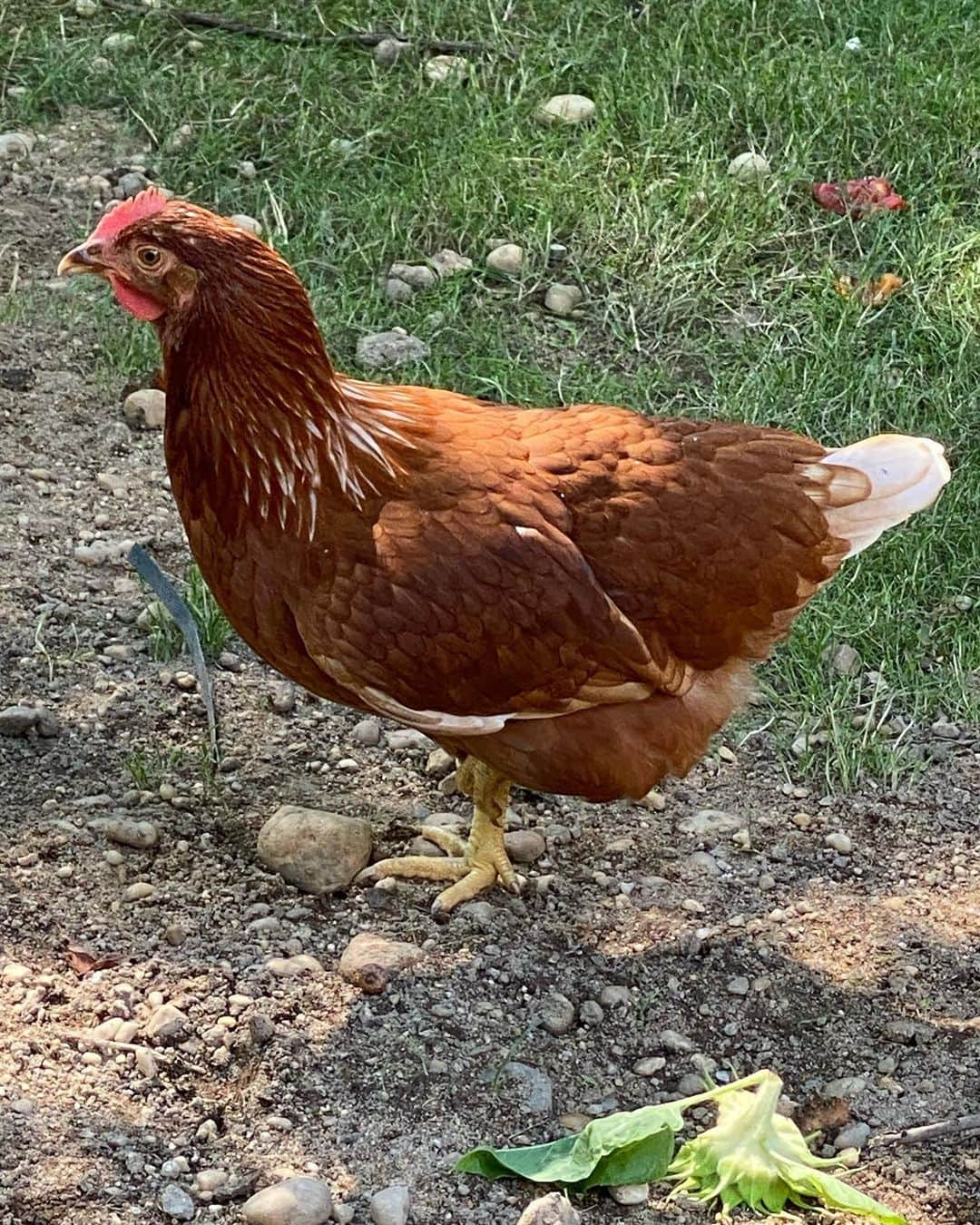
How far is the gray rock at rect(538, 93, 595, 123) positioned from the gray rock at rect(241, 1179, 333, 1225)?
392 cm

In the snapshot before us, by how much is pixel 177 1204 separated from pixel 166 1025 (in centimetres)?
38

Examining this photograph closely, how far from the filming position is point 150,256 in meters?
2.94

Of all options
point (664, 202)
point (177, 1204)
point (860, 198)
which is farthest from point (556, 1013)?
point (860, 198)

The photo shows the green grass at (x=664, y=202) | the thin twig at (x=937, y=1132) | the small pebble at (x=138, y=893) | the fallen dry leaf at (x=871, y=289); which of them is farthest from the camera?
the fallen dry leaf at (x=871, y=289)

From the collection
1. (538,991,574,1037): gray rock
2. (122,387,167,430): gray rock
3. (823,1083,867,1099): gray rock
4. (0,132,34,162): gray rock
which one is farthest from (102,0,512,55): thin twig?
(823,1083,867,1099): gray rock

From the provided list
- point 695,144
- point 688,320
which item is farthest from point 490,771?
point 695,144

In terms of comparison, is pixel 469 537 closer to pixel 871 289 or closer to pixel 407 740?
pixel 407 740

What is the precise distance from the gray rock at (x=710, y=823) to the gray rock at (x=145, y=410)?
1.96 m

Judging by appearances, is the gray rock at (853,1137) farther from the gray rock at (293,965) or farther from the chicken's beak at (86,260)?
the chicken's beak at (86,260)

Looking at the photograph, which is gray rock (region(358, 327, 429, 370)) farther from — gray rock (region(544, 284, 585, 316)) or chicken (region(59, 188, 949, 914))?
chicken (region(59, 188, 949, 914))

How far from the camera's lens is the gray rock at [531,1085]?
2.95 m

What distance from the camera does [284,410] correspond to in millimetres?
3064

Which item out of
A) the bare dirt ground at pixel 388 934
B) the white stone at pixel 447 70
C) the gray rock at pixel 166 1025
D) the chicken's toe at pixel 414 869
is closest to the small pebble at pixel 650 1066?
the bare dirt ground at pixel 388 934

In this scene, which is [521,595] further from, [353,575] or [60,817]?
[60,817]
